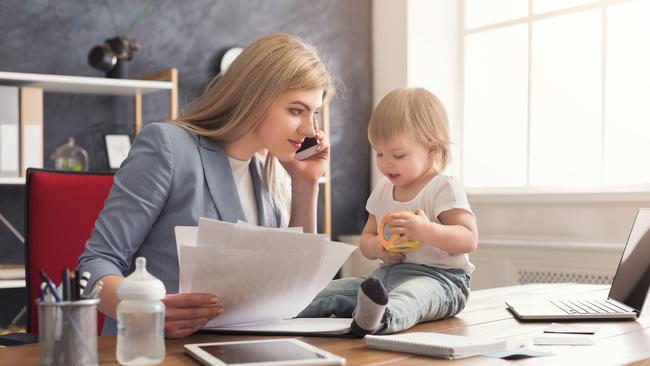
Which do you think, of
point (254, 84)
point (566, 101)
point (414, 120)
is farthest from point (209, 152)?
point (566, 101)

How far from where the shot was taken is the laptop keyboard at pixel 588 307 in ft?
5.40

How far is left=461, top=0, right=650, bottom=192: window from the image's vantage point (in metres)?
3.87

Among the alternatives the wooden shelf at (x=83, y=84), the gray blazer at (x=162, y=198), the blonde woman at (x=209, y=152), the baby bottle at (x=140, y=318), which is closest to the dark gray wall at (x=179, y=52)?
the wooden shelf at (x=83, y=84)

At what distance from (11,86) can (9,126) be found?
227mm

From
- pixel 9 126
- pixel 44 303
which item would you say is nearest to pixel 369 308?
pixel 44 303

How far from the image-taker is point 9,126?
331 centimetres

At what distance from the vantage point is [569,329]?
145 cm

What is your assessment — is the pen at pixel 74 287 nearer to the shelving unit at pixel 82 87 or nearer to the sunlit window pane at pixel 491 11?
the shelving unit at pixel 82 87

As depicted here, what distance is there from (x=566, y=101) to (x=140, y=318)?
139 inches

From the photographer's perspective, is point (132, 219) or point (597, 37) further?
point (597, 37)

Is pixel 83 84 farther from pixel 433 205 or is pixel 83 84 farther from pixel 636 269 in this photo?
pixel 636 269

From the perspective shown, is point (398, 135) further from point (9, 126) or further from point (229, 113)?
point (9, 126)

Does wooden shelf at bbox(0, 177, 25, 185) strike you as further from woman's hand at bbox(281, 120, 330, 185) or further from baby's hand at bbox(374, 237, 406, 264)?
baby's hand at bbox(374, 237, 406, 264)

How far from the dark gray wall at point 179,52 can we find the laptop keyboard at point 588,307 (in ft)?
5.76
